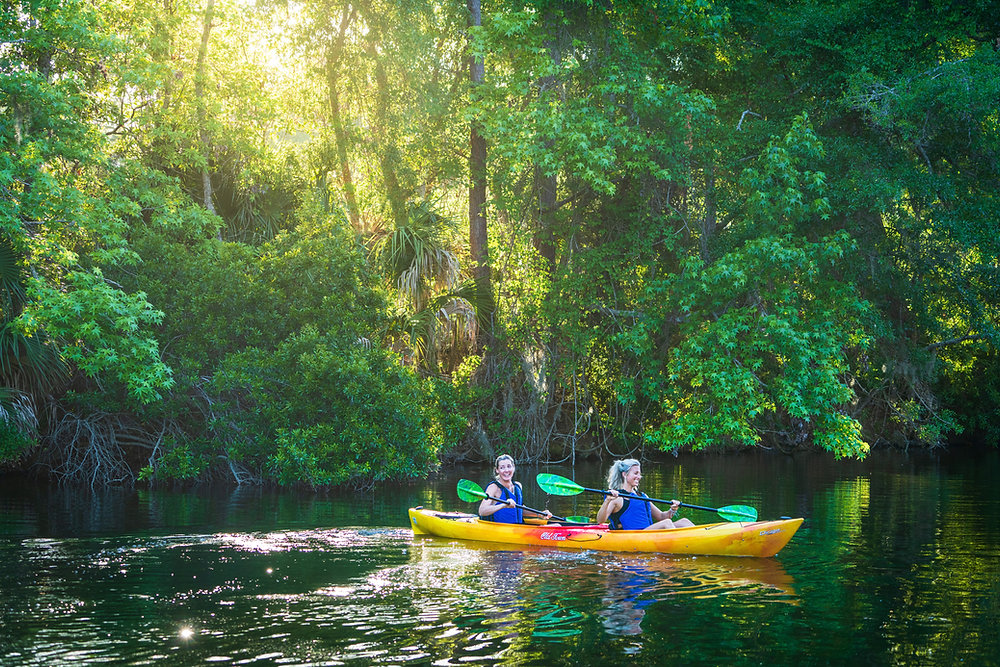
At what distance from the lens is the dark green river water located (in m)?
7.21

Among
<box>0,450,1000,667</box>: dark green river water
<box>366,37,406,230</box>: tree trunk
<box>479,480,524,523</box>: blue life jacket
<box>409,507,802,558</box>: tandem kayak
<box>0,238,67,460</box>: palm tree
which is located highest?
<box>366,37,406,230</box>: tree trunk

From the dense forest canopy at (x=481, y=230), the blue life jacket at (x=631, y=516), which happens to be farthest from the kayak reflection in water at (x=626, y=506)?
the dense forest canopy at (x=481, y=230)

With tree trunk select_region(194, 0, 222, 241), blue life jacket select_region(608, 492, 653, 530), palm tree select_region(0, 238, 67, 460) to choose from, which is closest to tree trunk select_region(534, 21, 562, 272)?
tree trunk select_region(194, 0, 222, 241)

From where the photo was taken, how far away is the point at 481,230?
25219 millimetres

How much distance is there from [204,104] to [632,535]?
14.5 metres

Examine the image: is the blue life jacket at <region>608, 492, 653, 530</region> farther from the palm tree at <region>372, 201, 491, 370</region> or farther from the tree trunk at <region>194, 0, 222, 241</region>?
the tree trunk at <region>194, 0, 222, 241</region>

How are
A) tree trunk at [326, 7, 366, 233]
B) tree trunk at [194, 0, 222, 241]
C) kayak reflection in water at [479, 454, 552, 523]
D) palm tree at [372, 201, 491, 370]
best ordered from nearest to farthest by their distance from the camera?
kayak reflection in water at [479, 454, 552, 523] → tree trunk at [194, 0, 222, 241] → palm tree at [372, 201, 491, 370] → tree trunk at [326, 7, 366, 233]

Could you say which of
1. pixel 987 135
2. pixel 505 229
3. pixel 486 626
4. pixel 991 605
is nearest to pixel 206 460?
pixel 505 229

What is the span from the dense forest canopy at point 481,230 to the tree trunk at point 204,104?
0.11m

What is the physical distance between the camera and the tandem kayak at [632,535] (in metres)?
11.2

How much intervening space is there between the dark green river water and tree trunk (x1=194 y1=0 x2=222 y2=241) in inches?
349

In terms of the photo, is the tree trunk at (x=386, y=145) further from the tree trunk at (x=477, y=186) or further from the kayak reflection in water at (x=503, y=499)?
the kayak reflection in water at (x=503, y=499)

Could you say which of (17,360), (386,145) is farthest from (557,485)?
(386,145)

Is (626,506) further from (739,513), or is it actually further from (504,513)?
(504,513)
